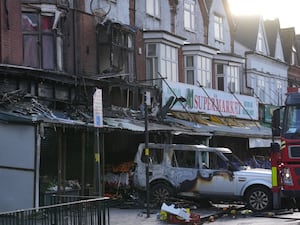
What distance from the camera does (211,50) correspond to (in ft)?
99.0

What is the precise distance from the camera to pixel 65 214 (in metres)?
8.84

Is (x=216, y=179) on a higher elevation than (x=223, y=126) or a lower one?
lower

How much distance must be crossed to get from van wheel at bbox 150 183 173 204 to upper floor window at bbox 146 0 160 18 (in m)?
10.5

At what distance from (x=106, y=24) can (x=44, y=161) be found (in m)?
7.31

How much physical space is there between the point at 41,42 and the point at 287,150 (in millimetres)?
9832

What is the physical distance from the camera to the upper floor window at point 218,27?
108 feet

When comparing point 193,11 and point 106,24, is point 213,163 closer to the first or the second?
point 106,24

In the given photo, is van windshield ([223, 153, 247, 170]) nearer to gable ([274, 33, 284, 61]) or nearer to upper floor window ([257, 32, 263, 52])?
upper floor window ([257, 32, 263, 52])

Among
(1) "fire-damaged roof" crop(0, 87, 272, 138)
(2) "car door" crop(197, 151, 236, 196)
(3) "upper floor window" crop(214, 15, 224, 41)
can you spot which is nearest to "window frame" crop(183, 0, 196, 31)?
(3) "upper floor window" crop(214, 15, 224, 41)

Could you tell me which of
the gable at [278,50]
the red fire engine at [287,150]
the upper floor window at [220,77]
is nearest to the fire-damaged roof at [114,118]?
the upper floor window at [220,77]

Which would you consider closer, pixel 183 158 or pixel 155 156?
pixel 183 158

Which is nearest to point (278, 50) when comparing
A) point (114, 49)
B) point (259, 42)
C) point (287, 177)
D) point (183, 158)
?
point (259, 42)

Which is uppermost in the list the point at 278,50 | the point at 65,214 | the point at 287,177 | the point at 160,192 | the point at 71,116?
the point at 278,50

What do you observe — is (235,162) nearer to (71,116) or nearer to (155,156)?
(155,156)
